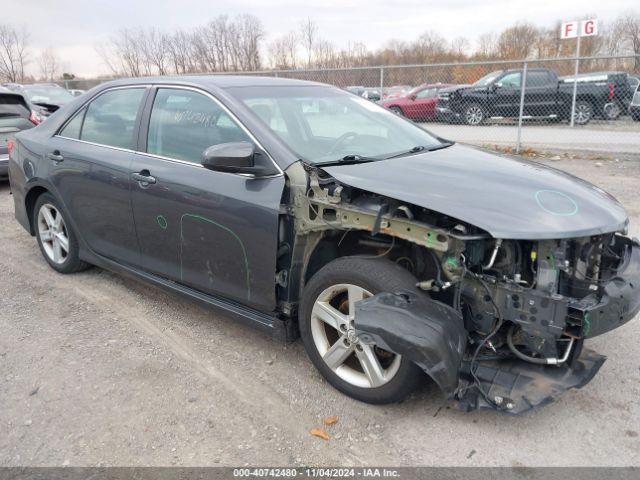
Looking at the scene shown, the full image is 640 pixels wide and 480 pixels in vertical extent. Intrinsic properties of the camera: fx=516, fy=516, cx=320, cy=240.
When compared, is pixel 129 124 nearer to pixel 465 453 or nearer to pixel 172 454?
pixel 172 454

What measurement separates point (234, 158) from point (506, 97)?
1277 cm

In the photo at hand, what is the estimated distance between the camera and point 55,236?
463cm

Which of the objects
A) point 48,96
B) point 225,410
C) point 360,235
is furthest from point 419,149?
point 48,96

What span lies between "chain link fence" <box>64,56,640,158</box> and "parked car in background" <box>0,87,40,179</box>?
19.6ft

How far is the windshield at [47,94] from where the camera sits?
13.5m

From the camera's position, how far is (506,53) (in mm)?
39031

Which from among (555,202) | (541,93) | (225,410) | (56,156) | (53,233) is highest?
(541,93)

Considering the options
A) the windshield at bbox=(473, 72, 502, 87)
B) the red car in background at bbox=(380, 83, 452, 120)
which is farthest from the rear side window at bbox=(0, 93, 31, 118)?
the windshield at bbox=(473, 72, 502, 87)

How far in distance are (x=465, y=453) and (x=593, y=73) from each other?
14798mm

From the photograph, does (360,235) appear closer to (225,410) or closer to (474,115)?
(225,410)

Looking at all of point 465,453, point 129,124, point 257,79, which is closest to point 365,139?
point 257,79

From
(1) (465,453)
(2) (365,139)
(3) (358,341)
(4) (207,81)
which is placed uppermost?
(4) (207,81)

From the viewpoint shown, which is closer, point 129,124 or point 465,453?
point 465,453

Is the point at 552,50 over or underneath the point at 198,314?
over
